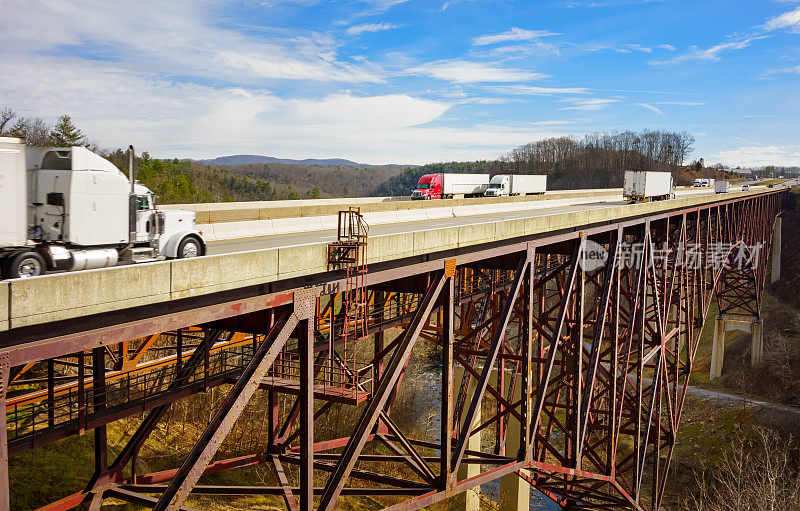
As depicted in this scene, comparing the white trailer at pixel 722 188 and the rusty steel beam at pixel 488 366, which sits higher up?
the white trailer at pixel 722 188

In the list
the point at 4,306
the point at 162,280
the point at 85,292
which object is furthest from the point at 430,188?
the point at 4,306

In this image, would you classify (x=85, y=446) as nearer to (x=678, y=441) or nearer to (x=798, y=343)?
(x=678, y=441)

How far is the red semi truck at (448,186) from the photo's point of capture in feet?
159

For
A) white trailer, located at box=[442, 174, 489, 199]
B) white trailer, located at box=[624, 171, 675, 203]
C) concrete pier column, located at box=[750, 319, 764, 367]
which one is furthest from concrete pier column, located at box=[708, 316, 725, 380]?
white trailer, located at box=[442, 174, 489, 199]

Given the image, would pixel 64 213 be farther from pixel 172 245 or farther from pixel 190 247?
pixel 190 247

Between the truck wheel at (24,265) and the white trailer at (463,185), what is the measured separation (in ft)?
143

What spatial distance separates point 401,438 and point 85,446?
47.4ft

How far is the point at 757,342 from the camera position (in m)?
43.5

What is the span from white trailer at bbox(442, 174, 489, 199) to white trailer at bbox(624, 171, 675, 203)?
15463 millimetres

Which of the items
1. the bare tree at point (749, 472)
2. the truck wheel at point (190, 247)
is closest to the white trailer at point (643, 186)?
the bare tree at point (749, 472)

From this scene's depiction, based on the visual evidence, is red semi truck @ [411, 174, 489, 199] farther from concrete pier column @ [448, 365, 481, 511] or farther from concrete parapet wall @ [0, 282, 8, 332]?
concrete parapet wall @ [0, 282, 8, 332]

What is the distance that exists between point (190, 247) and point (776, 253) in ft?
227

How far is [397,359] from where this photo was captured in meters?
9.60

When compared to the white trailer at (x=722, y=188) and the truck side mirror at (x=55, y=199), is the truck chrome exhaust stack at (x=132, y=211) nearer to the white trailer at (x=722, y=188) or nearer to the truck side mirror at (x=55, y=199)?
the truck side mirror at (x=55, y=199)
